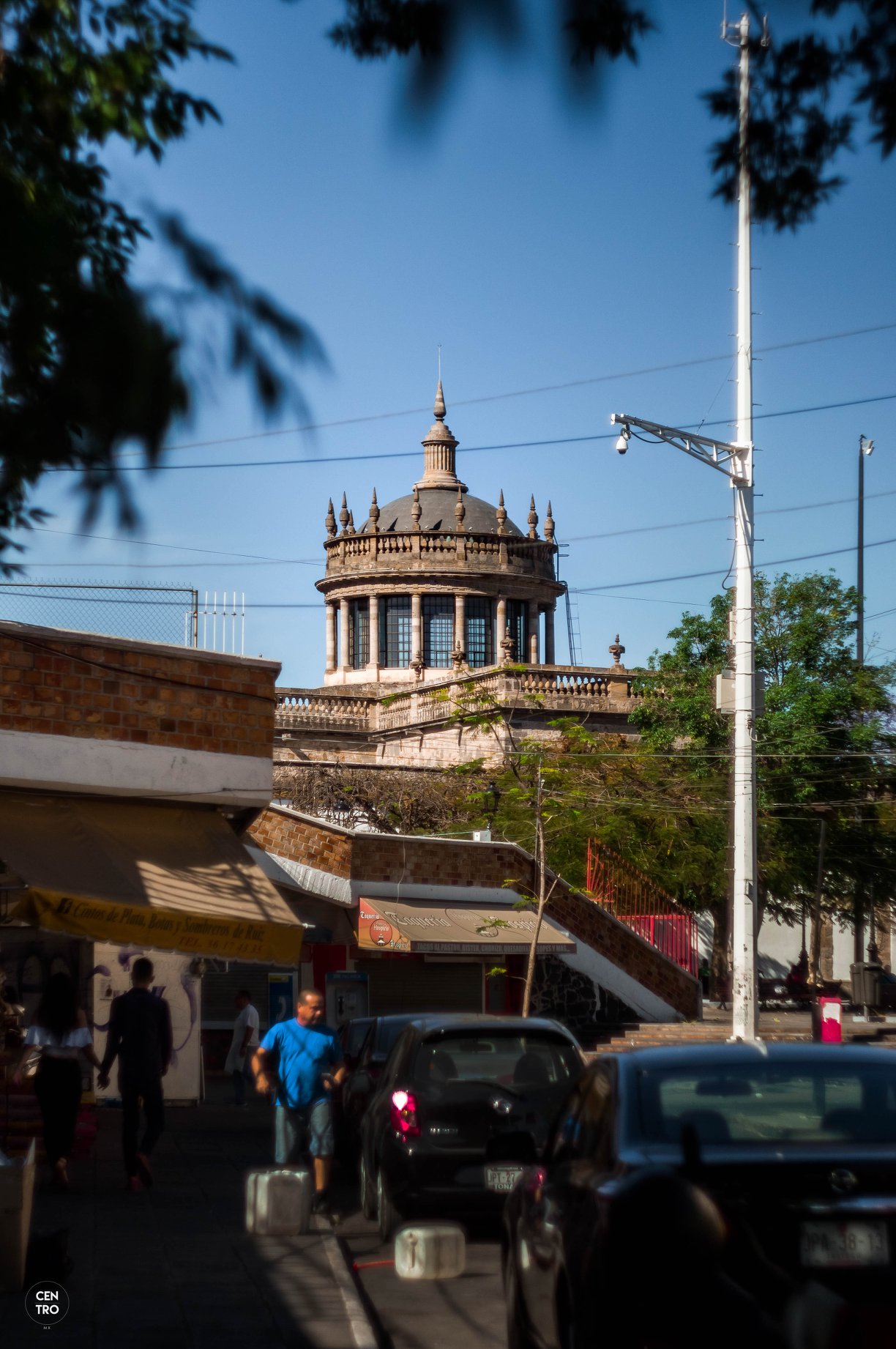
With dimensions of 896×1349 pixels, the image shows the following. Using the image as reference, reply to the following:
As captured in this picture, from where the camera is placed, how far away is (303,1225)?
1155 centimetres

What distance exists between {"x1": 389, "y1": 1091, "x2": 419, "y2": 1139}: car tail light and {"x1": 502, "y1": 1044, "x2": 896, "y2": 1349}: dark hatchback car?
3945 millimetres

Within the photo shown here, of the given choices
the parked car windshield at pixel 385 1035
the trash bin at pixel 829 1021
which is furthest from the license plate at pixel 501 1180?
the trash bin at pixel 829 1021

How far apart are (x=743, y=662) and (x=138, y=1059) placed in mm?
15093

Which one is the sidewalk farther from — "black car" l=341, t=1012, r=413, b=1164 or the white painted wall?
the white painted wall

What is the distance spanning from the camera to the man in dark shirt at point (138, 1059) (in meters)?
13.2

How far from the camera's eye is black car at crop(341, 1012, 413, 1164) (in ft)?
50.8

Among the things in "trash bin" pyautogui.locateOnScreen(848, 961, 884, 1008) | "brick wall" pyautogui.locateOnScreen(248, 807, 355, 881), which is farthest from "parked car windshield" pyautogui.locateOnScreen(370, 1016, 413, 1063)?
"trash bin" pyautogui.locateOnScreen(848, 961, 884, 1008)

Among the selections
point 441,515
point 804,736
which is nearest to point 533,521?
point 441,515

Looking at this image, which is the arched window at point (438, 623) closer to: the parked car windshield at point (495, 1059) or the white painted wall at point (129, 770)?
the white painted wall at point (129, 770)

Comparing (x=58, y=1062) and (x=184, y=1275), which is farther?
(x=58, y=1062)

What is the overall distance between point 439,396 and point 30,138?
86376 mm

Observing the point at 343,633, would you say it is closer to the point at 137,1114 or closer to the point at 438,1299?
the point at 137,1114

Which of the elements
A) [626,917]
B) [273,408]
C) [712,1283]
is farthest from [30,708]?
[626,917]

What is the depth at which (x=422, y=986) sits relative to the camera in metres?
29.0
